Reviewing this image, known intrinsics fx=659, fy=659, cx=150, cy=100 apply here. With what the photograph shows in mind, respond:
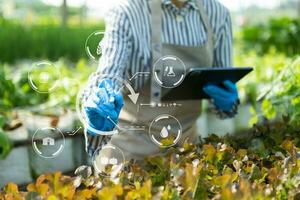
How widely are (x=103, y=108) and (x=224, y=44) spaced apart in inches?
32.9

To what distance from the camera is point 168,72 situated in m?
1.97

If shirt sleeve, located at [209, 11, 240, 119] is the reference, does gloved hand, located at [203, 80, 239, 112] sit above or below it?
below

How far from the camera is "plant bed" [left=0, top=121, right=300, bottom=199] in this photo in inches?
53.5

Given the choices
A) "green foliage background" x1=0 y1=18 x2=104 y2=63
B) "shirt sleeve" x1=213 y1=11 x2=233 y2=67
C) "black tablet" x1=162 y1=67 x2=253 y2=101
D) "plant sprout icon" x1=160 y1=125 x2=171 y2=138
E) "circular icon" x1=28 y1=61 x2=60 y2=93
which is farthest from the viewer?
"green foliage background" x1=0 y1=18 x2=104 y2=63

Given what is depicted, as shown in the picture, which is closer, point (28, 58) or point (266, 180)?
point (266, 180)

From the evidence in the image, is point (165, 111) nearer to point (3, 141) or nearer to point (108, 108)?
point (108, 108)

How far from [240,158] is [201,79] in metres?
0.46

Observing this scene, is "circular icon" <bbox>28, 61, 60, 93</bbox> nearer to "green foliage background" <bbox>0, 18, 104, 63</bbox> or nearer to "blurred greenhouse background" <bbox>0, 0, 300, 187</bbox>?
"blurred greenhouse background" <bbox>0, 0, 300, 187</bbox>

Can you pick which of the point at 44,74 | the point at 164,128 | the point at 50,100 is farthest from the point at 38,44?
the point at 164,128

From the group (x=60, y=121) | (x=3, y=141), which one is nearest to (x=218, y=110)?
(x=3, y=141)

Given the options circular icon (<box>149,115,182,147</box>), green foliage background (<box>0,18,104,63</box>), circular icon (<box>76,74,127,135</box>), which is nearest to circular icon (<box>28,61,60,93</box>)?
circular icon (<box>76,74,127,135</box>)

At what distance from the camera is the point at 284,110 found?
237 cm

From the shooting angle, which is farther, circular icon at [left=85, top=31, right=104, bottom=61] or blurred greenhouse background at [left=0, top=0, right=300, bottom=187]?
blurred greenhouse background at [left=0, top=0, right=300, bottom=187]

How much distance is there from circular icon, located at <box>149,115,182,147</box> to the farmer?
36 millimetres
